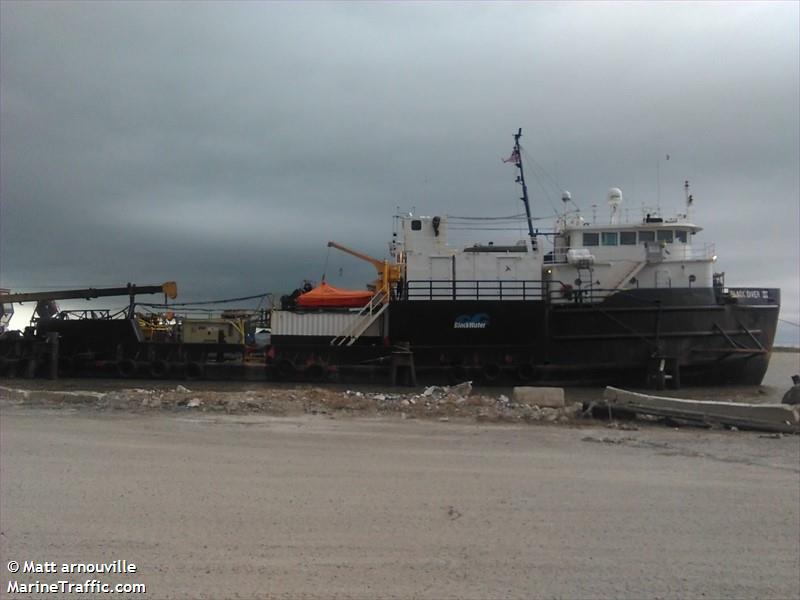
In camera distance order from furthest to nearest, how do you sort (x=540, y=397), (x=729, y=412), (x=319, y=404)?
(x=540, y=397)
(x=319, y=404)
(x=729, y=412)

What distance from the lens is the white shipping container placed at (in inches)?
878

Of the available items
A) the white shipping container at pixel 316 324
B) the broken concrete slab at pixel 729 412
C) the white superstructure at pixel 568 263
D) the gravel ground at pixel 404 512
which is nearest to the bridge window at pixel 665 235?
the white superstructure at pixel 568 263

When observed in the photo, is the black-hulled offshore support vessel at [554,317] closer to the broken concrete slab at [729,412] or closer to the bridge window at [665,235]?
the bridge window at [665,235]

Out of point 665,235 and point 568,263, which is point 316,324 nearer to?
point 568,263

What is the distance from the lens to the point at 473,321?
21.1 meters

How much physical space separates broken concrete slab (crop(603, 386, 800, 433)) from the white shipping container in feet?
40.2

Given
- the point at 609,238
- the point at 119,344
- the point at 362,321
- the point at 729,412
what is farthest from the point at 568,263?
the point at 119,344

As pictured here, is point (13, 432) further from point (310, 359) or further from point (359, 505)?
point (310, 359)

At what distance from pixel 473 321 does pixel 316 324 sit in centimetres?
534

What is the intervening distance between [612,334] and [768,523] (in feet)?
53.7

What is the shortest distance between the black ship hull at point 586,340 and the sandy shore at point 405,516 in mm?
12556

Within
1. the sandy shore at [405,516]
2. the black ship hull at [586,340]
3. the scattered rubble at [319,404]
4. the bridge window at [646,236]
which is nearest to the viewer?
the sandy shore at [405,516]

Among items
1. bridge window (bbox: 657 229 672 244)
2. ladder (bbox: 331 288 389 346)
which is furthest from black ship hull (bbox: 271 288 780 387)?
bridge window (bbox: 657 229 672 244)

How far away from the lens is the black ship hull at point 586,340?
20797 mm
